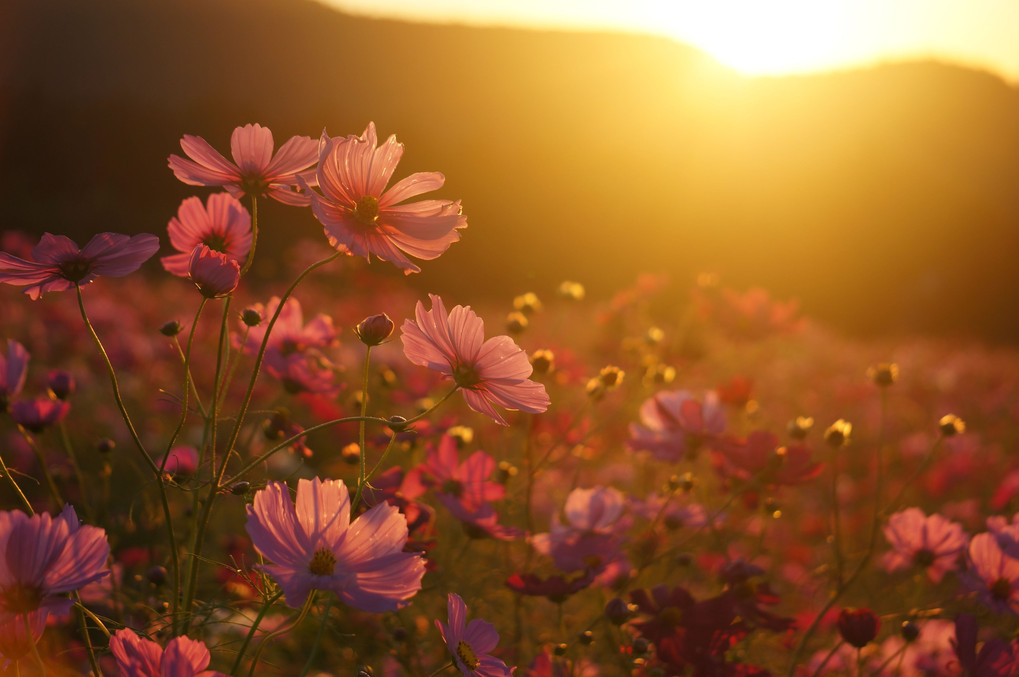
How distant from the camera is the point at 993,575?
32.9 inches

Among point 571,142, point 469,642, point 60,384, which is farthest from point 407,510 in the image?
point 571,142

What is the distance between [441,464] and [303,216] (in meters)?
9.67

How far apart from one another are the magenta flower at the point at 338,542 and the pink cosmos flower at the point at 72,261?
0.71 feet

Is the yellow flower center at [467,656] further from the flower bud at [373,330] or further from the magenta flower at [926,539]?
the magenta flower at [926,539]

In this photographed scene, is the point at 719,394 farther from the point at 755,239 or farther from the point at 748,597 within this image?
the point at 755,239

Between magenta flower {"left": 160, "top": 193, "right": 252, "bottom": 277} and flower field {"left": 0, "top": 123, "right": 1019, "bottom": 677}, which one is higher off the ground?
magenta flower {"left": 160, "top": 193, "right": 252, "bottom": 277}

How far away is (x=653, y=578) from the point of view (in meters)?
1.18

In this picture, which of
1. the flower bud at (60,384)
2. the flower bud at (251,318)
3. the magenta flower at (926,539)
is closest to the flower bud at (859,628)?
the magenta flower at (926,539)

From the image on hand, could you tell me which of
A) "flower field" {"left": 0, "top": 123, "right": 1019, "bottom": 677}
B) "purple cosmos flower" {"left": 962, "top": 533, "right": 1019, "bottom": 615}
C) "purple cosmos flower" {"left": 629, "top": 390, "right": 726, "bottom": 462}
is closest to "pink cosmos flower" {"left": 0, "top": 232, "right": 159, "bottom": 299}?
"flower field" {"left": 0, "top": 123, "right": 1019, "bottom": 677}

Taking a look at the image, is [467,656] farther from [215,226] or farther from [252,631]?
[215,226]

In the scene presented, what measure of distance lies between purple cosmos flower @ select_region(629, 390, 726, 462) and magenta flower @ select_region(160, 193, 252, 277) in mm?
601

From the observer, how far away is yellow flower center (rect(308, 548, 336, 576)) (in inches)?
20.0

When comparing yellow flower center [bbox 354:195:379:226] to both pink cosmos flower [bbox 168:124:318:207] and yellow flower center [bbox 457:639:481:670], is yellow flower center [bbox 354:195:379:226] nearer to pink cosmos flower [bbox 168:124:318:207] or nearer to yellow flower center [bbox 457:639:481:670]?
pink cosmos flower [bbox 168:124:318:207]

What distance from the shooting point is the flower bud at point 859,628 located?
743 mm
